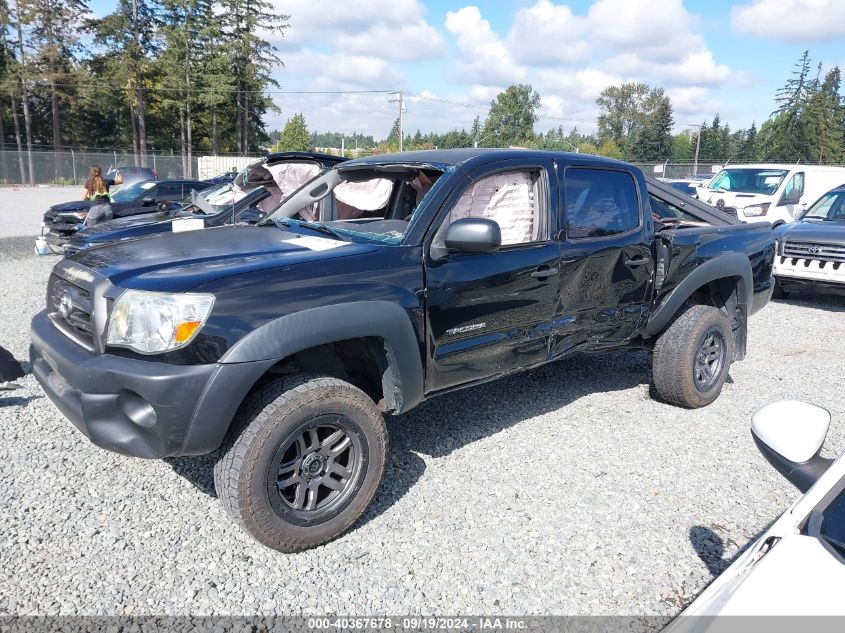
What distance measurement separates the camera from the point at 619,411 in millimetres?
4758

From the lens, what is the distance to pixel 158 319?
2.62 meters

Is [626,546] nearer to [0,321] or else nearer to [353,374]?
[353,374]

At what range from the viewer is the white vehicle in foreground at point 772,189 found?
1190 cm

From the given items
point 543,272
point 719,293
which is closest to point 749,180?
point 719,293

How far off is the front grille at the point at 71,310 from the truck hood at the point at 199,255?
14 cm

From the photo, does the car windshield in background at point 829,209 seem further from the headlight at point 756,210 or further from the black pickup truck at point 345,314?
the black pickup truck at point 345,314

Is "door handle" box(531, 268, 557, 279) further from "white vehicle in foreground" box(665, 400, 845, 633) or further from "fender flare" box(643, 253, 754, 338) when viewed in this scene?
"white vehicle in foreground" box(665, 400, 845, 633)

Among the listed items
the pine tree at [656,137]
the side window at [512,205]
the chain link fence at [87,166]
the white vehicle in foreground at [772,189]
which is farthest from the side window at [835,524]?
the pine tree at [656,137]

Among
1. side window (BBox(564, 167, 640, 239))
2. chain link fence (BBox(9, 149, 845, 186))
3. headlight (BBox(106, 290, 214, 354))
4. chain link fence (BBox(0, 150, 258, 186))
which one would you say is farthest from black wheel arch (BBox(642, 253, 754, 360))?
chain link fence (BBox(0, 150, 258, 186))

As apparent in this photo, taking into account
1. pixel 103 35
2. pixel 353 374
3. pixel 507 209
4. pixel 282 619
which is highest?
pixel 103 35

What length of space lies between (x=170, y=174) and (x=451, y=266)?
44186 mm

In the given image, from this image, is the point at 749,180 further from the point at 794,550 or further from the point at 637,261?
the point at 794,550

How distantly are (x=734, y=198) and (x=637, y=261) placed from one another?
9.90 m

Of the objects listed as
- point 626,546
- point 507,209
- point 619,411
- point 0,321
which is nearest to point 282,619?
point 626,546
